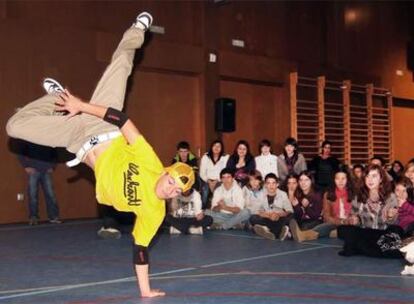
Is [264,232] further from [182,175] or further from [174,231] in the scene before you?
[182,175]

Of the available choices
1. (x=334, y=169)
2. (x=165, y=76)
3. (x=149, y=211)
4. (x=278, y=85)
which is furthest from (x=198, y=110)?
(x=149, y=211)

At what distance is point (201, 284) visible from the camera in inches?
167

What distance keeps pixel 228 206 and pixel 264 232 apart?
1.01 meters

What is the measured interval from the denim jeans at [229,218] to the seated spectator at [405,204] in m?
2.44

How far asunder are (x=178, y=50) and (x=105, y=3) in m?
1.44

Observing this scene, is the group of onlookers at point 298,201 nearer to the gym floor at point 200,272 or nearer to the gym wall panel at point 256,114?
the gym floor at point 200,272

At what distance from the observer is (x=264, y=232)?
22.8 feet

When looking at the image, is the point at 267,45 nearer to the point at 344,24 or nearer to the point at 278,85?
the point at 278,85

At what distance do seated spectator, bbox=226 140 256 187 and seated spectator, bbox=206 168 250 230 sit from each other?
24 cm

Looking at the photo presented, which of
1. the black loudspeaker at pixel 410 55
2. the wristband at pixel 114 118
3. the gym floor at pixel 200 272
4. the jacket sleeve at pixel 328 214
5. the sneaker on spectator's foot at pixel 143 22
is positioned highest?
the black loudspeaker at pixel 410 55

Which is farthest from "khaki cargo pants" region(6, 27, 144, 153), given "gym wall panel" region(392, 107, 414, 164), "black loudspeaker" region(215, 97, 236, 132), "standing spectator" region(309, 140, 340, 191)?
"gym wall panel" region(392, 107, 414, 164)

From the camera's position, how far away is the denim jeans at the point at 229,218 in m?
7.71

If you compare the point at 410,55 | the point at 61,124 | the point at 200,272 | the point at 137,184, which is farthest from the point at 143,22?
the point at 410,55

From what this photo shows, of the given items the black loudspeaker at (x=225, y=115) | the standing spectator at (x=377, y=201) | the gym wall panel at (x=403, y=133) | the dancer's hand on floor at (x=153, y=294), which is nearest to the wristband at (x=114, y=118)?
the dancer's hand on floor at (x=153, y=294)
